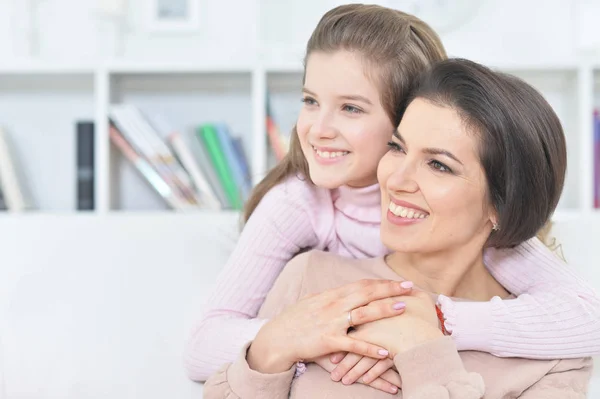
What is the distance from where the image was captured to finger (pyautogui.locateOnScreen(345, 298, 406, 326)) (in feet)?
4.00

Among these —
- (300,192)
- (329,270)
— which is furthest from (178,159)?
(329,270)

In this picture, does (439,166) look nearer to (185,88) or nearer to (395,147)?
(395,147)

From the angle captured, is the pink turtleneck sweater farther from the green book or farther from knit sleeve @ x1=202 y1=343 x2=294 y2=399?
the green book

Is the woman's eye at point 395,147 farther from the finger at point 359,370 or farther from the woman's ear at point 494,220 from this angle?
the finger at point 359,370

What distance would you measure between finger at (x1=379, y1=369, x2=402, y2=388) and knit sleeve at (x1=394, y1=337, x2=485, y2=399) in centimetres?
5

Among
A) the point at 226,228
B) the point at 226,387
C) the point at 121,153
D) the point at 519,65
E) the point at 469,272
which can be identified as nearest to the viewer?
the point at 226,387

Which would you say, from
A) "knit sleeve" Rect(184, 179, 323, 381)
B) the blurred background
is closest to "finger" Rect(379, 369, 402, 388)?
"knit sleeve" Rect(184, 179, 323, 381)

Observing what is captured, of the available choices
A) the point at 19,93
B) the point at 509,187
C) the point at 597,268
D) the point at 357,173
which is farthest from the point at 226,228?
the point at 19,93

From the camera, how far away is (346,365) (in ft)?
4.02

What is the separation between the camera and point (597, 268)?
1.54m

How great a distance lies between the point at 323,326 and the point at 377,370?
4.4 inches

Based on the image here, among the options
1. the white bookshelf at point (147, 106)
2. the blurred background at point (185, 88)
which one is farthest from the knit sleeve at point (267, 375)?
the white bookshelf at point (147, 106)

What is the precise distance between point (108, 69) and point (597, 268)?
6.35ft

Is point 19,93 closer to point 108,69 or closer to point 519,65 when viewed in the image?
point 108,69
